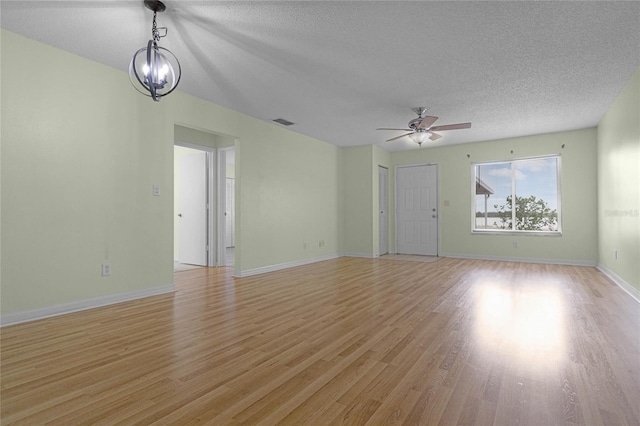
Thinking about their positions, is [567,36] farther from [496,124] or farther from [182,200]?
[182,200]

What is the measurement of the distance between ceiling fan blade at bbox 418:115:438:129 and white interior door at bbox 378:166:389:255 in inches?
112

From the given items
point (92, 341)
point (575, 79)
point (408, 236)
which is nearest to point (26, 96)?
point (92, 341)

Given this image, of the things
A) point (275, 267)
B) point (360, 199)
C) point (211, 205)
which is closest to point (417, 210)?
point (360, 199)

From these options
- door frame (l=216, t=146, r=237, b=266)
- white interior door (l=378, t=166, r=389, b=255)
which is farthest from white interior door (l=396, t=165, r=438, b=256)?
door frame (l=216, t=146, r=237, b=266)

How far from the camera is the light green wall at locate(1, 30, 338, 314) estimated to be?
295 centimetres

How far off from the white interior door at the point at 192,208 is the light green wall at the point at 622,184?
20.7ft

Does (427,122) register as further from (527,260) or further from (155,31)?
(527,260)

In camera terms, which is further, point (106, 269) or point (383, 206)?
point (383, 206)

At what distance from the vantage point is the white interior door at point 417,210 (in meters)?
7.82

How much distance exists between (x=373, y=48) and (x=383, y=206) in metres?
5.26

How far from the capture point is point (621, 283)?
172 inches

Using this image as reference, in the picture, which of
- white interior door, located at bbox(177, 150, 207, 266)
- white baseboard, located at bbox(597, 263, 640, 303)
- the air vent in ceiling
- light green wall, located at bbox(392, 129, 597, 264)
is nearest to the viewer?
white baseboard, located at bbox(597, 263, 640, 303)

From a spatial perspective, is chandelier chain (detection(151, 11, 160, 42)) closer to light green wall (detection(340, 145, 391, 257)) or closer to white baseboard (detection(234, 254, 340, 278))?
white baseboard (detection(234, 254, 340, 278))

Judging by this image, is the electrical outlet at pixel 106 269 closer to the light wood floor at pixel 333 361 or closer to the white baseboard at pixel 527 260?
the light wood floor at pixel 333 361
